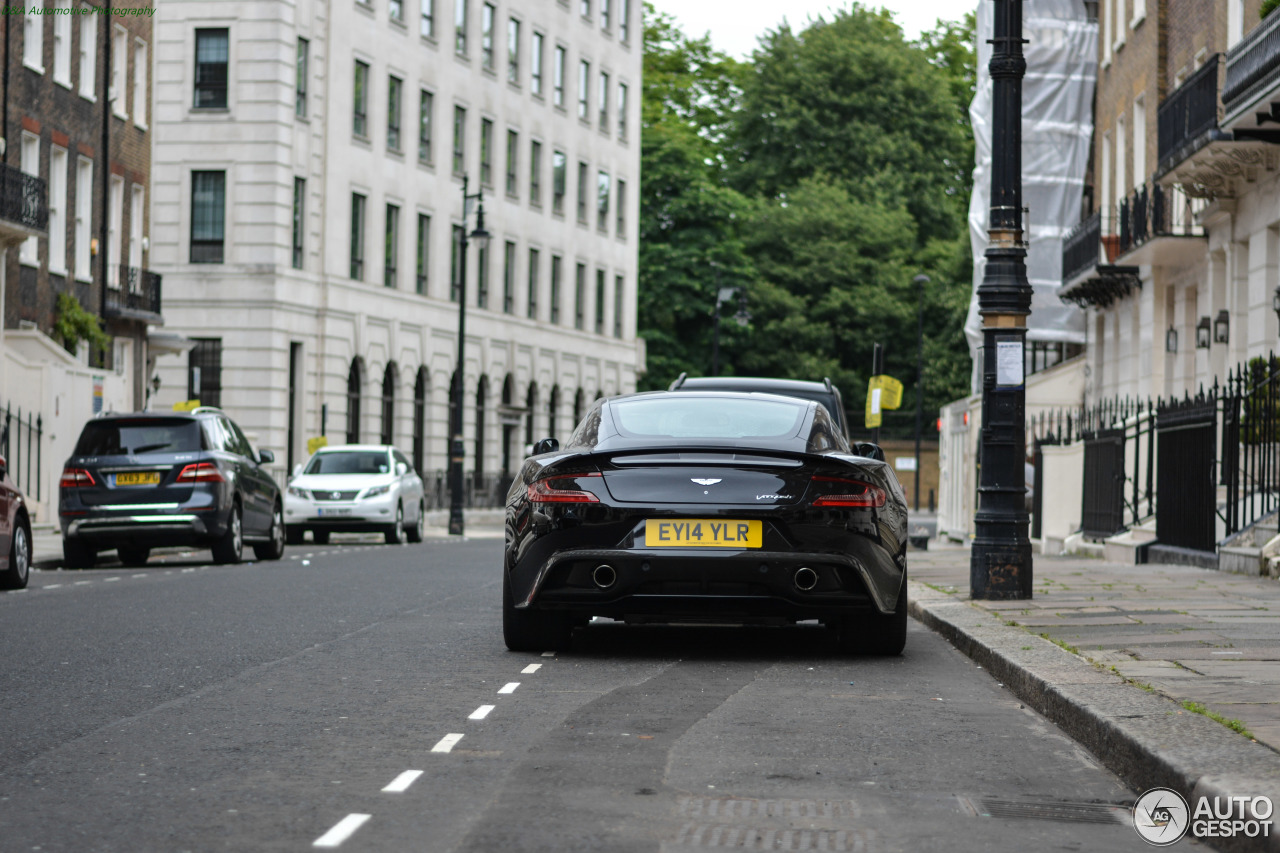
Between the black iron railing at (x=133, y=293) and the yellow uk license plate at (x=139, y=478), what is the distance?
18.6 meters

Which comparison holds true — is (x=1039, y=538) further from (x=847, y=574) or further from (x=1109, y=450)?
(x=847, y=574)

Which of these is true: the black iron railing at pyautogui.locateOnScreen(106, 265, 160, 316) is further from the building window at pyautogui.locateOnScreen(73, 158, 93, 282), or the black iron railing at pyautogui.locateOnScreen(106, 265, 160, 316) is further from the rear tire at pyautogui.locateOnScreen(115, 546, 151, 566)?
the rear tire at pyautogui.locateOnScreen(115, 546, 151, 566)

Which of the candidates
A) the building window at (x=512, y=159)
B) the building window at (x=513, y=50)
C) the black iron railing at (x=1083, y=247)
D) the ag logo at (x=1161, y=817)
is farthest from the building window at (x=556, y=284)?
the ag logo at (x=1161, y=817)

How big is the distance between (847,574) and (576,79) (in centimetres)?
5986

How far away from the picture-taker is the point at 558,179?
2653 inches

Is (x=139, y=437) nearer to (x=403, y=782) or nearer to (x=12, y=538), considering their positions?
(x=12, y=538)

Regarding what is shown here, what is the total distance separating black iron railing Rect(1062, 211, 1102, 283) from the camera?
3512 cm

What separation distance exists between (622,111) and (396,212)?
17689mm

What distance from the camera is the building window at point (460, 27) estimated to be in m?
59.8

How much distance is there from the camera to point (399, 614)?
14.3 m

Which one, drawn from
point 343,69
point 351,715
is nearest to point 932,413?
point 343,69

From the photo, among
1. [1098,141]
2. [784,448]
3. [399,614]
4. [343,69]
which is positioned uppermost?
[343,69]

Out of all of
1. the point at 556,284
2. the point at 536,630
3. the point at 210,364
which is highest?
the point at 556,284

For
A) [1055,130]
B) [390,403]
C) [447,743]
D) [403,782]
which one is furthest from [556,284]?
[403,782]
